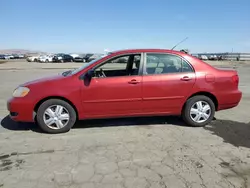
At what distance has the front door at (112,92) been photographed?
5.18 meters

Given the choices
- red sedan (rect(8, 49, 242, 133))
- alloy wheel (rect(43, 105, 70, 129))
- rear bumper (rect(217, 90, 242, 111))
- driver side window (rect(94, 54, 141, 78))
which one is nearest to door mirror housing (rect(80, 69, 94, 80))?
red sedan (rect(8, 49, 242, 133))

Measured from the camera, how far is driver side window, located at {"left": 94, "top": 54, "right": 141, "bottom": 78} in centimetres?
539

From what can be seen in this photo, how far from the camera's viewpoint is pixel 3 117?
6469 mm

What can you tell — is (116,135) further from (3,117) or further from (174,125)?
(3,117)

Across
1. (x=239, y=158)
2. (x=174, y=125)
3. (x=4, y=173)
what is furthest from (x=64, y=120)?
(x=239, y=158)

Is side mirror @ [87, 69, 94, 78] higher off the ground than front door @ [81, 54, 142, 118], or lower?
higher

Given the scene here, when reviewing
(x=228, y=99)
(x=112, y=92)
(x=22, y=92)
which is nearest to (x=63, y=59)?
(x=22, y=92)

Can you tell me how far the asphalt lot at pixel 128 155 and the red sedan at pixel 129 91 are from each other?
1.12 feet

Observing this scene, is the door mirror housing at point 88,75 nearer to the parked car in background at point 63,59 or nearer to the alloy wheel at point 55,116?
the alloy wheel at point 55,116

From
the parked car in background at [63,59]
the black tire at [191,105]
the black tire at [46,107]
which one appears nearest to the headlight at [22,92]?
the black tire at [46,107]

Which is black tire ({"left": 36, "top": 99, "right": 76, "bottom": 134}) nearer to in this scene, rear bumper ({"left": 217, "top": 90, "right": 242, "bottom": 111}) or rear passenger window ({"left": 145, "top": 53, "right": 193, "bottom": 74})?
rear passenger window ({"left": 145, "top": 53, "right": 193, "bottom": 74})

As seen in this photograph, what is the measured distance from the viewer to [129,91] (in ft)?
17.3

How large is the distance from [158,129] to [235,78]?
1.98 m

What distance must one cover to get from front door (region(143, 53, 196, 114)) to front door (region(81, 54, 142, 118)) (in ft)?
0.58
